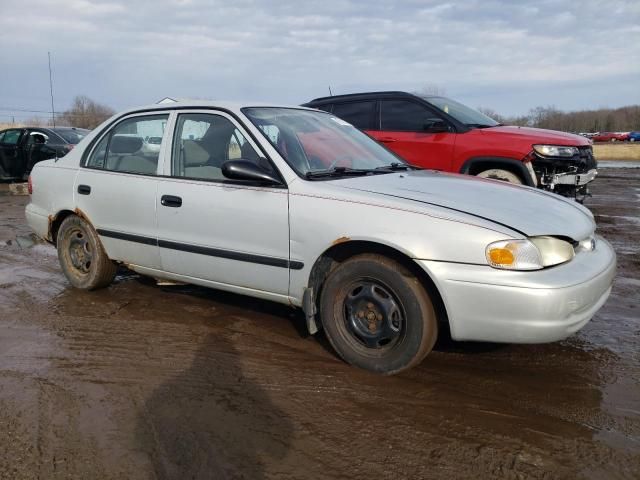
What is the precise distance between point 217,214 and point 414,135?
13.8ft

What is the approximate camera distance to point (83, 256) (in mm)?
4910

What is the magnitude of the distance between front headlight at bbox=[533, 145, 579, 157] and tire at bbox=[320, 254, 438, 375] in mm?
4270

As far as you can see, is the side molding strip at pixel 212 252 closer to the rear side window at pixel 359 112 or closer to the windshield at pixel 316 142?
the windshield at pixel 316 142

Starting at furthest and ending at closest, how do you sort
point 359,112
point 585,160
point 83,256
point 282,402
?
point 359,112, point 585,160, point 83,256, point 282,402

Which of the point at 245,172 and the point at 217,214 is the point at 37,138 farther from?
the point at 245,172

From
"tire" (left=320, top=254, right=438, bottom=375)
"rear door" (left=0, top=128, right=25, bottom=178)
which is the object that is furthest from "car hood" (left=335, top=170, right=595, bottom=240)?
"rear door" (left=0, top=128, right=25, bottom=178)

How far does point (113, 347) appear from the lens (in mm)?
3705

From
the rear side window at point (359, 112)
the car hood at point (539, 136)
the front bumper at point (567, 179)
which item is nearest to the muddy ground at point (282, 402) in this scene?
the front bumper at point (567, 179)

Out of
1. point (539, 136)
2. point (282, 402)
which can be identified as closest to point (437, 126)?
point (539, 136)

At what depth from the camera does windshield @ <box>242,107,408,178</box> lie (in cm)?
373

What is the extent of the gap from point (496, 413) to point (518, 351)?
0.90 m

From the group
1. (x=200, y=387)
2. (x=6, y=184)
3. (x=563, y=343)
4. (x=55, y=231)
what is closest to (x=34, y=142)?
(x=6, y=184)

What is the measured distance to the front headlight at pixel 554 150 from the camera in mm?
6562

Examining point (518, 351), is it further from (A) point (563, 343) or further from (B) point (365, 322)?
(B) point (365, 322)
